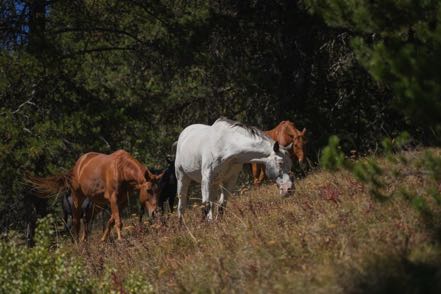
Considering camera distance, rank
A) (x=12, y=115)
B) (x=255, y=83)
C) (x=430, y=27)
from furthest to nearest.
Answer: (x=255, y=83)
(x=12, y=115)
(x=430, y=27)

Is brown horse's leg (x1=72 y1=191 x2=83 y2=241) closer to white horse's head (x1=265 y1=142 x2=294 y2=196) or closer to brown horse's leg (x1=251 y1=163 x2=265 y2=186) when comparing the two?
brown horse's leg (x1=251 y1=163 x2=265 y2=186)

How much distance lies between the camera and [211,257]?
23.7 feet

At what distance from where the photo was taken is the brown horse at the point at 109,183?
12.0 m

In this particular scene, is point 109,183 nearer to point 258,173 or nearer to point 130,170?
point 130,170

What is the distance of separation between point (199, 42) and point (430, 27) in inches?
438

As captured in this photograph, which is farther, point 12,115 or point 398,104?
point 12,115

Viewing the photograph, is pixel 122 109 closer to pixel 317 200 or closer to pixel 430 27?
pixel 317 200

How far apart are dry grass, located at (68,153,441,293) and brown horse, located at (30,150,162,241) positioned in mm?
2595

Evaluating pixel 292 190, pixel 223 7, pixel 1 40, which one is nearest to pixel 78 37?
pixel 1 40

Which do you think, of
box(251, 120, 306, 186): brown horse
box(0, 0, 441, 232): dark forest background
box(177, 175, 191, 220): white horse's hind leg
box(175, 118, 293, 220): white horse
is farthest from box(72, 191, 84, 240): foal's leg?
box(251, 120, 306, 186): brown horse

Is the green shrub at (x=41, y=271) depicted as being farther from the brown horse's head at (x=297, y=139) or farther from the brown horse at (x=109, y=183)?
the brown horse's head at (x=297, y=139)

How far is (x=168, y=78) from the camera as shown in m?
18.5

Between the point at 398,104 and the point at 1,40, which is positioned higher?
the point at 1,40

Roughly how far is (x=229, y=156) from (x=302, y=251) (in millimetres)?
4805
